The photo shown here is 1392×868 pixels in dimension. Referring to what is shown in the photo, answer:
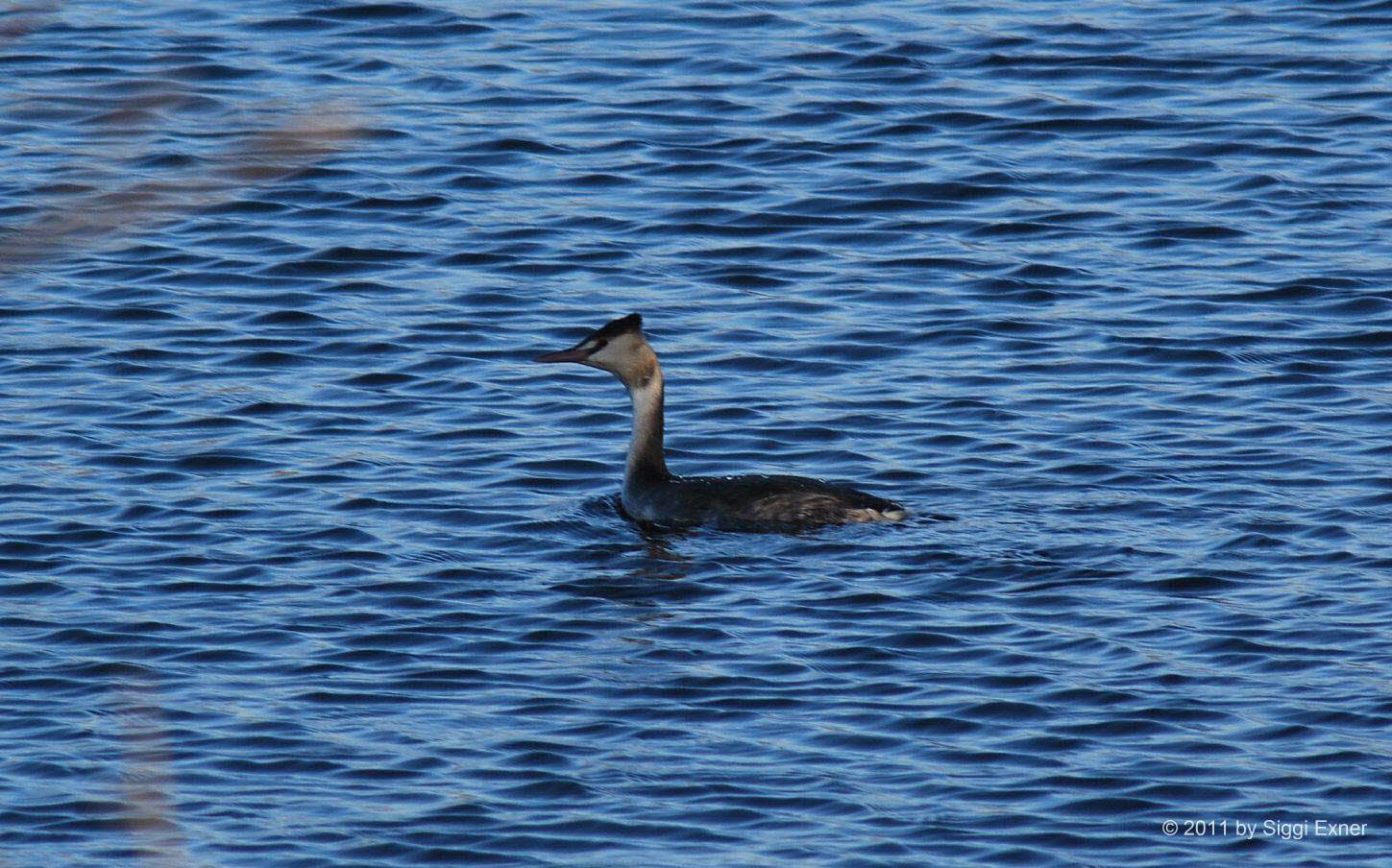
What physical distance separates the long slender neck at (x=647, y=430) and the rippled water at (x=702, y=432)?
1.31 feet

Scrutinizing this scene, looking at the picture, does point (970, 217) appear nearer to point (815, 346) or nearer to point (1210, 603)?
point (815, 346)

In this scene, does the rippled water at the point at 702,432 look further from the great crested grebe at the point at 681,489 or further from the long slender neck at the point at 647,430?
the long slender neck at the point at 647,430

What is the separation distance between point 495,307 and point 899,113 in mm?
4914

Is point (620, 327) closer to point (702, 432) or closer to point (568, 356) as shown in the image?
point (568, 356)

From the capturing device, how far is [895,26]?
20375mm

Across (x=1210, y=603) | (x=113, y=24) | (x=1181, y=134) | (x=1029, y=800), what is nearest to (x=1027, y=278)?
(x=1181, y=134)

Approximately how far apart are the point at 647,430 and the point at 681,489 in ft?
1.91

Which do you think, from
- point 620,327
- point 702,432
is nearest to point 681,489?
point 620,327

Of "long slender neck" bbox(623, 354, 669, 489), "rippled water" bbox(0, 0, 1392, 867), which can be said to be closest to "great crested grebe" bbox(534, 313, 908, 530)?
"long slender neck" bbox(623, 354, 669, 489)

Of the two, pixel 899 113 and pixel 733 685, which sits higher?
pixel 899 113

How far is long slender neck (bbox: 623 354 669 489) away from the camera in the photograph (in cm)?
1241

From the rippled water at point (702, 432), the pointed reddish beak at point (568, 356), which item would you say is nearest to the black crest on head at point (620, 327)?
the pointed reddish beak at point (568, 356)

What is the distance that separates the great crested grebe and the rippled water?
154 mm

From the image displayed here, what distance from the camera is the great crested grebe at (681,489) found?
453 inches
